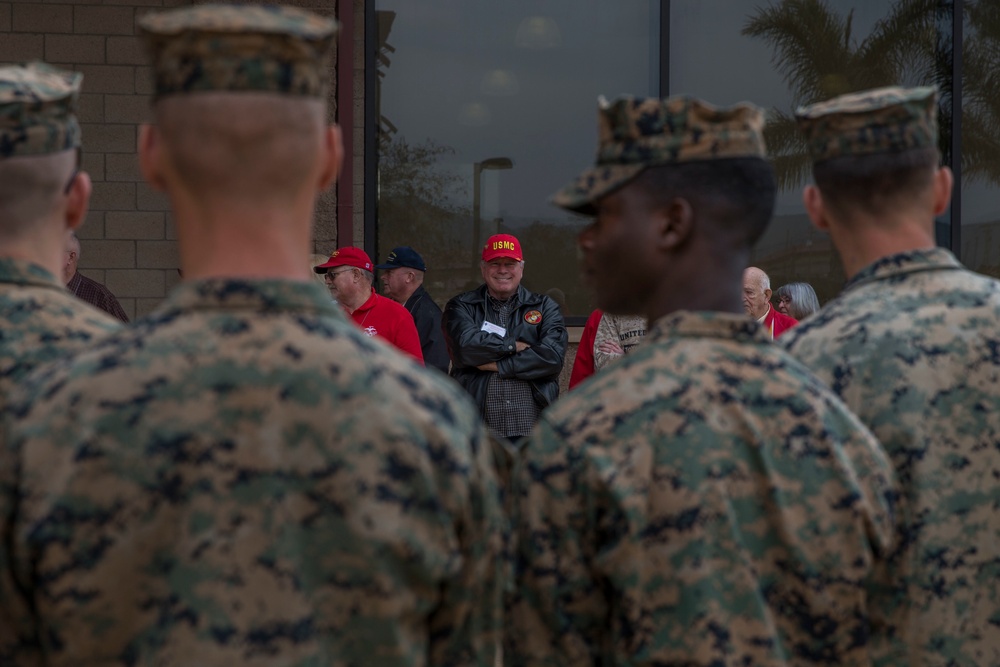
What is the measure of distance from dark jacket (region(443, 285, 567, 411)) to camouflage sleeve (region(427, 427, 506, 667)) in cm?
495

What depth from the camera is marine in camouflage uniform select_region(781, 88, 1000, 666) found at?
246cm

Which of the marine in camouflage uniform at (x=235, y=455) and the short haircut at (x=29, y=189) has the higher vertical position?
the short haircut at (x=29, y=189)

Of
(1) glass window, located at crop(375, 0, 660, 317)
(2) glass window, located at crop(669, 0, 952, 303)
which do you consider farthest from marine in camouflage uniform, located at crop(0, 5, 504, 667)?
(2) glass window, located at crop(669, 0, 952, 303)

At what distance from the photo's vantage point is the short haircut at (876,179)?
101 inches

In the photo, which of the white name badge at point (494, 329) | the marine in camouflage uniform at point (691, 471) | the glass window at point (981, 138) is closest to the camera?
the marine in camouflage uniform at point (691, 471)

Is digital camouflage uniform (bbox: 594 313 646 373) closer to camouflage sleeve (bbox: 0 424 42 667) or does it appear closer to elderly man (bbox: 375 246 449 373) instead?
elderly man (bbox: 375 246 449 373)

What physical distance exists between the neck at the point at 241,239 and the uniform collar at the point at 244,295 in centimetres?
1

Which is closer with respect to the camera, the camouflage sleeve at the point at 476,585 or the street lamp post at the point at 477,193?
the camouflage sleeve at the point at 476,585

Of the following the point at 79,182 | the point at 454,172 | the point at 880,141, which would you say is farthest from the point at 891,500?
the point at 454,172

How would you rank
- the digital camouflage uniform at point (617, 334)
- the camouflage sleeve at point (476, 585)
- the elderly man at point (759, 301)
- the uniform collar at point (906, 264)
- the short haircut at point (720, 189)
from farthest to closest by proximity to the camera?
the digital camouflage uniform at point (617, 334) < the elderly man at point (759, 301) < the uniform collar at point (906, 264) < the short haircut at point (720, 189) < the camouflage sleeve at point (476, 585)

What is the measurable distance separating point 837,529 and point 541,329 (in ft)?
16.4

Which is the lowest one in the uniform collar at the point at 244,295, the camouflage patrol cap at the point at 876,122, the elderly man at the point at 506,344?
the elderly man at the point at 506,344

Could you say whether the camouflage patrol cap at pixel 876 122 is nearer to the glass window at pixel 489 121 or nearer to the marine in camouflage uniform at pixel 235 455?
the marine in camouflage uniform at pixel 235 455

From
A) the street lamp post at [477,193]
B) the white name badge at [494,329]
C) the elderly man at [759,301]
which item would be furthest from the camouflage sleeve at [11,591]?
the street lamp post at [477,193]
